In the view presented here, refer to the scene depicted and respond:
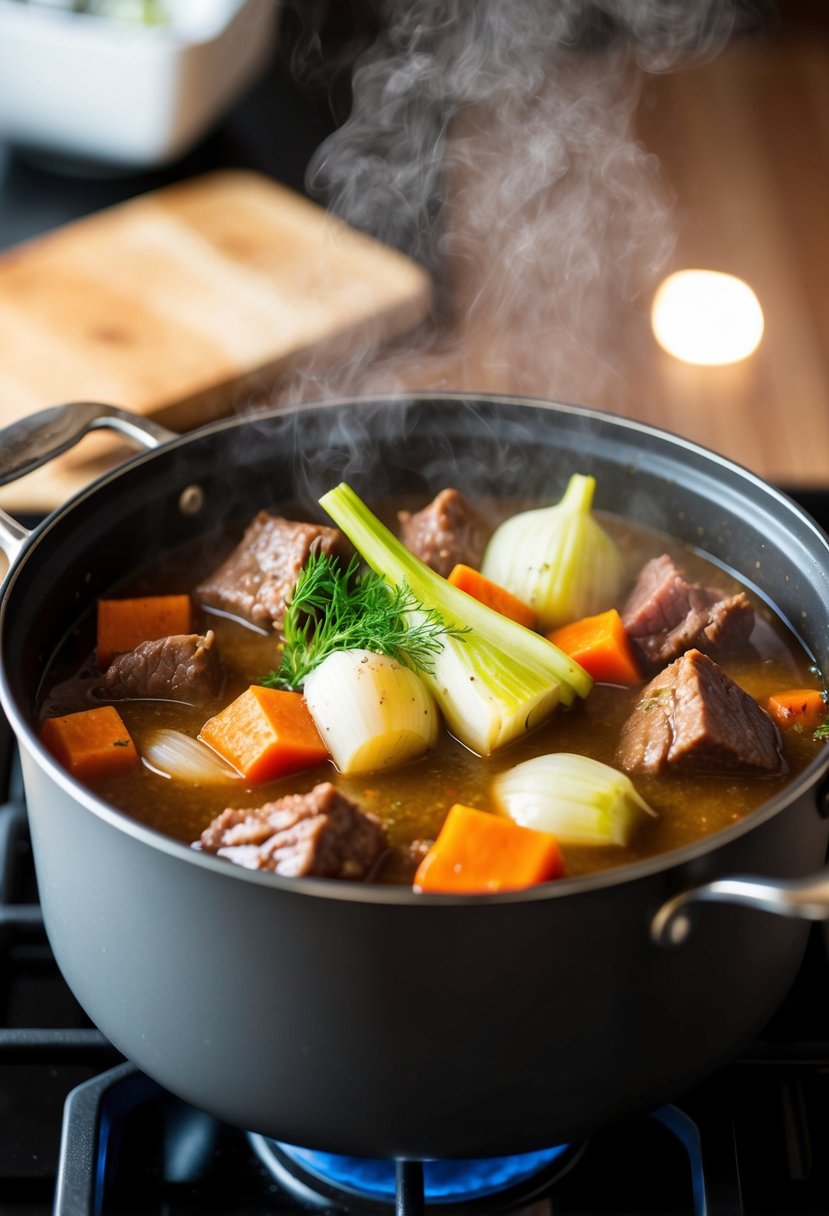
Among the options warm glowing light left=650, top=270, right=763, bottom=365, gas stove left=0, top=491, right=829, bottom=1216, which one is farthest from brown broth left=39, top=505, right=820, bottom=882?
warm glowing light left=650, top=270, right=763, bottom=365

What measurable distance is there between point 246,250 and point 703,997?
6.20 feet

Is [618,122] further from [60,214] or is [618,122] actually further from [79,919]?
[79,919]

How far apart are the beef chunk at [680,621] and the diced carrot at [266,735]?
17.3 inches

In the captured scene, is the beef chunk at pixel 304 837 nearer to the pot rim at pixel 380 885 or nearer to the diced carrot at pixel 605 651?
the pot rim at pixel 380 885

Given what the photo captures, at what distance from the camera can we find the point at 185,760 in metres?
1.45

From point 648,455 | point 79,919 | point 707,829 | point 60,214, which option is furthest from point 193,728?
point 60,214

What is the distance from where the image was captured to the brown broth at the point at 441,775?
4.49 feet

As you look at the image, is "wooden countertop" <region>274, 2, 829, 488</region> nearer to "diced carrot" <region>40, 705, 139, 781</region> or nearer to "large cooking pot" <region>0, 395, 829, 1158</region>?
"diced carrot" <region>40, 705, 139, 781</region>

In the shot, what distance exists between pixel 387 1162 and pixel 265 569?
2.38 feet

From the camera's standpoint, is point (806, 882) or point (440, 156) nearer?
A: point (806, 882)

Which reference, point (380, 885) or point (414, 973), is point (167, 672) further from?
point (414, 973)

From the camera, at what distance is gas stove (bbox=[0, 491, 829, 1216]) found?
53.6 inches

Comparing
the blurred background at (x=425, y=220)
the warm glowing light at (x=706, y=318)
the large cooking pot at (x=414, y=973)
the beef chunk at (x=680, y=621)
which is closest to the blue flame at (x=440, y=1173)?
the large cooking pot at (x=414, y=973)

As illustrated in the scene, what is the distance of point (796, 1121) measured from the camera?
1.47 m
